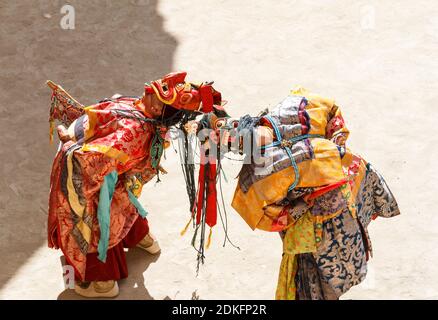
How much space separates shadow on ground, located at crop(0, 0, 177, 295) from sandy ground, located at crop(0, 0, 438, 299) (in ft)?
0.05

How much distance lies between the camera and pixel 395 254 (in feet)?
22.4

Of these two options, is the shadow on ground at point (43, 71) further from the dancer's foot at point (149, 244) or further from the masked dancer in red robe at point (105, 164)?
the masked dancer in red robe at point (105, 164)

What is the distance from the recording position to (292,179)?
532 cm

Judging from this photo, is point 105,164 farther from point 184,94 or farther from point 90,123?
point 184,94

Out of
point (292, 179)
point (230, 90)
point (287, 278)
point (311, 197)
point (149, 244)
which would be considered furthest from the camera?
point (230, 90)

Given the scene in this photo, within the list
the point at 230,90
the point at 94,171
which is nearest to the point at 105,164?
the point at 94,171

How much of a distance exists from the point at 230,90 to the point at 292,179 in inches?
136

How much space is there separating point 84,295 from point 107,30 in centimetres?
388

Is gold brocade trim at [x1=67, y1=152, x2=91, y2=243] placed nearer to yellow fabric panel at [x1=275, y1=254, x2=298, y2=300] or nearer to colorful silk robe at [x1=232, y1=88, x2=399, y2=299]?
colorful silk robe at [x1=232, y1=88, x2=399, y2=299]

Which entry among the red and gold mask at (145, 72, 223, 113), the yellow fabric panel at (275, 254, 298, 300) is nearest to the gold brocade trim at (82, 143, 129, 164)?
the red and gold mask at (145, 72, 223, 113)

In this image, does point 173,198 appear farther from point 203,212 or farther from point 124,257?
point 203,212
